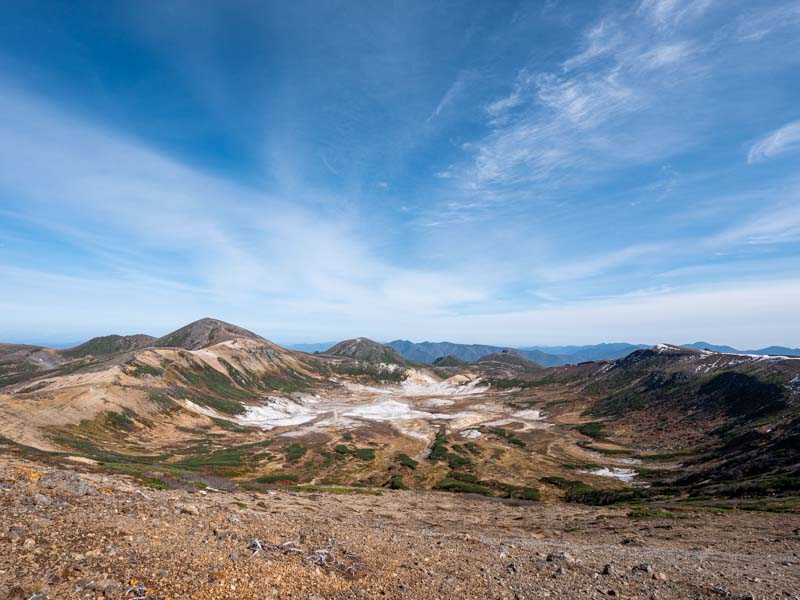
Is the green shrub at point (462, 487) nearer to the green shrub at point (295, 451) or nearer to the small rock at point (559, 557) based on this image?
the green shrub at point (295, 451)

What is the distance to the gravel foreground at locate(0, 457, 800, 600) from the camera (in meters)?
10.9

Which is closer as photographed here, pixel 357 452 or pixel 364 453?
pixel 364 453

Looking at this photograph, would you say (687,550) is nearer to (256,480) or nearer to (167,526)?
(167,526)

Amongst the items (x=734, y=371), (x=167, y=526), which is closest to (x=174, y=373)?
(x=167, y=526)

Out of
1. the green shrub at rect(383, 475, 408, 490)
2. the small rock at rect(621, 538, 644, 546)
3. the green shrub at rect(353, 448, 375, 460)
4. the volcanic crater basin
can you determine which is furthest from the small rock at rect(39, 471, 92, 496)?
the volcanic crater basin

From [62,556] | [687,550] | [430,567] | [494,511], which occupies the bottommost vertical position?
[494,511]

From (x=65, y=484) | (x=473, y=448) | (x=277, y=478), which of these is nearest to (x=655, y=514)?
(x=65, y=484)

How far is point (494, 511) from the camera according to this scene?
4212 centimetres

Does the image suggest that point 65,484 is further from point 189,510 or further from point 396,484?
point 396,484

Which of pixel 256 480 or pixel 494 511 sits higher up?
pixel 494 511

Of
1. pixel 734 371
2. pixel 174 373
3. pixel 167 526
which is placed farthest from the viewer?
pixel 174 373

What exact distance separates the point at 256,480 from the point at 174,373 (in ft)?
343

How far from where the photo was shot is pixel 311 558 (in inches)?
578

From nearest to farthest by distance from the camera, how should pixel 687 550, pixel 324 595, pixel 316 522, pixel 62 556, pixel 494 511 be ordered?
pixel 62 556 < pixel 324 595 < pixel 687 550 < pixel 316 522 < pixel 494 511
